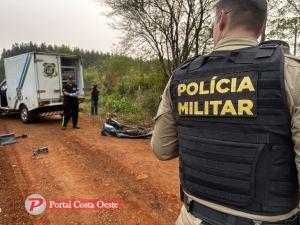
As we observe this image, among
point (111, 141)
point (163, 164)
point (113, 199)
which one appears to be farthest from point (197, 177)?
point (111, 141)

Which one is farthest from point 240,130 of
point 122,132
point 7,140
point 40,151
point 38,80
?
point 38,80

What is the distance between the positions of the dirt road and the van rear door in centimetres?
304

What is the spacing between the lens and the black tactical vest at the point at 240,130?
116cm

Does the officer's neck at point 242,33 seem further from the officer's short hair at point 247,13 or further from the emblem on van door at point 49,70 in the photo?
the emblem on van door at point 49,70

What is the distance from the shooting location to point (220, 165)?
52.3 inches

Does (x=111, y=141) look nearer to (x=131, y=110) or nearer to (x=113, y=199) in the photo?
(x=113, y=199)

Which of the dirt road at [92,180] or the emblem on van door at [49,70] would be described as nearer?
the dirt road at [92,180]

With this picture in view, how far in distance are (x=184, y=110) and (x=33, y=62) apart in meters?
9.79

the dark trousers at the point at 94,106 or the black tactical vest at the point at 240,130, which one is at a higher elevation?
the black tactical vest at the point at 240,130

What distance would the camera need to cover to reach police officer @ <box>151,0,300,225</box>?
1148 mm

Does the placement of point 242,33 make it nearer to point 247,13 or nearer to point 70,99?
point 247,13

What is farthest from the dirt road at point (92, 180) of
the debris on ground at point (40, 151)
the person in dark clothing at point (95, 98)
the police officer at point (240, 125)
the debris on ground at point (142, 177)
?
the person in dark clothing at point (95, 98)

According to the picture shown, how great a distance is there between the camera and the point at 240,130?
1237mm

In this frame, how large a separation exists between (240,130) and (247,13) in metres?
0.58
